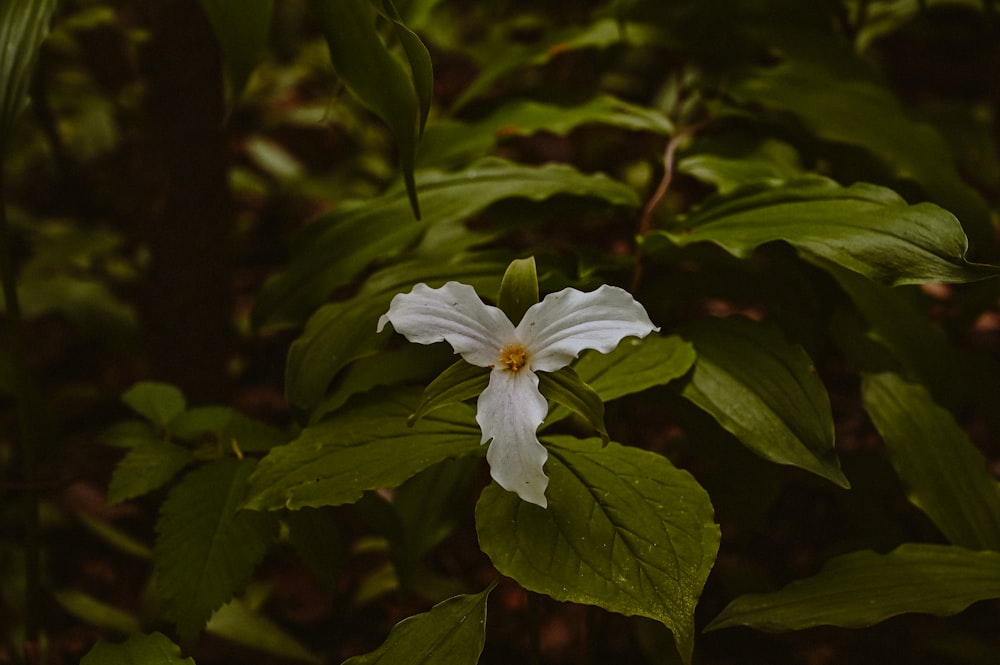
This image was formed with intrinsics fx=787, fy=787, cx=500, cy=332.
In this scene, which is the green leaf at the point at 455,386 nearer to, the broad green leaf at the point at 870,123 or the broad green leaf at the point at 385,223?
the broad green leaf at the point at 385,223

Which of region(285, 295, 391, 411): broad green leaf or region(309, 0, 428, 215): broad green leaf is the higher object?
region(309, 0, 428, 215): broad green leaf

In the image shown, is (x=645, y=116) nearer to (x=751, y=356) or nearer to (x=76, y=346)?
(x=751, y=356)

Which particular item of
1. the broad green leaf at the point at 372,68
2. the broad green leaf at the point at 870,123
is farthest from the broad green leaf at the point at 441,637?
the broad green leaf at the point at 870,123

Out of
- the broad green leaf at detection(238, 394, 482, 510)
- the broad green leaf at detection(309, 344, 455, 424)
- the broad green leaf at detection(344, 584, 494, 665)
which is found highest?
the broad green leaf at detection(238, 394, 482, 510)

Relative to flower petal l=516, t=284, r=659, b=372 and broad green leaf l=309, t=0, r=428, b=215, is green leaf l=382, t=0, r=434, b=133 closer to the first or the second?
broad green leaf l=309, t=0, r=428, b=215

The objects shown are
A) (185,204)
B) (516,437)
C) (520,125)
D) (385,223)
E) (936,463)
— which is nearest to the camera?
(516,437)

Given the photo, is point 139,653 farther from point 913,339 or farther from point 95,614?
point 913,339

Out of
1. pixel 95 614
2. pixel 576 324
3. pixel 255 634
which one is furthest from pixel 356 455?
pixel 95 614

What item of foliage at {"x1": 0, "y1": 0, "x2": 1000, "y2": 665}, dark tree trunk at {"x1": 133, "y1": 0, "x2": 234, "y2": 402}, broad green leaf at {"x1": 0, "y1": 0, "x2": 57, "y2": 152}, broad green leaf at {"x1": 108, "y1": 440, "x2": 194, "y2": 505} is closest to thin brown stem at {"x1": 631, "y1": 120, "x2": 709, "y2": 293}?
foliage at {"x1": 0, "y1": 0, "x2": 1000, "y2": 665}
